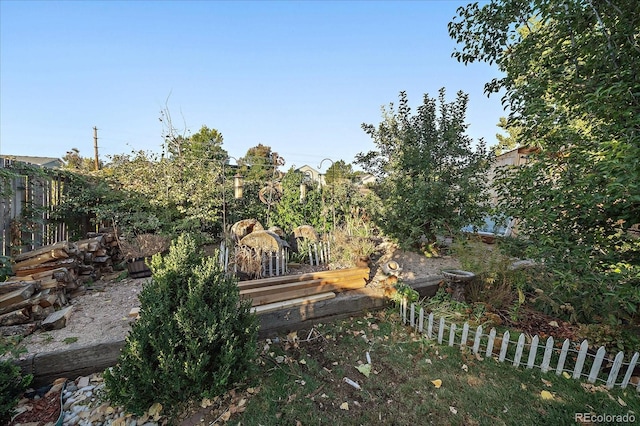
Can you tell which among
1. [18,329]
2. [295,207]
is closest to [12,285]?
[18,329]

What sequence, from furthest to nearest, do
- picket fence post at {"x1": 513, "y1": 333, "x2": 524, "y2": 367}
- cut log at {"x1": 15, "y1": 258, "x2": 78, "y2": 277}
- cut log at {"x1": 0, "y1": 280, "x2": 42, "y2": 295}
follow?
cut log at {"x1": 15, "y1": 258, "x2": 78, "y2": 277} < cut log at {"x1": 0, "y1": 280, "x2": 42, "y2": 295} < picket fence post at {"x1": 513, "y1": 333, "x2": 524, "y2": 367}

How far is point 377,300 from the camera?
358 centimetres

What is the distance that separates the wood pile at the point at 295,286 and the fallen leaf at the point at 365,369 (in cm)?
101

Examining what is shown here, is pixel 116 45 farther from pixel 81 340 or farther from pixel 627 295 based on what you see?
pixel 627 295

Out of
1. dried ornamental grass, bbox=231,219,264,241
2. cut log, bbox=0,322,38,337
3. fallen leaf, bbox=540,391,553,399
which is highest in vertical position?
dried ornamental grass, bbox=231,219,264,241

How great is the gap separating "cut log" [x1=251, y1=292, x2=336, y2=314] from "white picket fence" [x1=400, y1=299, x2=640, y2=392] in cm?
120

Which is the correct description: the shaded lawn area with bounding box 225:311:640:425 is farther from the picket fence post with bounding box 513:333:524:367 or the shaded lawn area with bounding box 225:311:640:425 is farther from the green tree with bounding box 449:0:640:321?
the green tree with bounding box 449:0:640:321

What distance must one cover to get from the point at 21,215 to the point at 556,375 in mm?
7194

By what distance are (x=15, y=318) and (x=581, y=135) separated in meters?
5.66

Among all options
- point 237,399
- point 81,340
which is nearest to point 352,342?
point 237,399

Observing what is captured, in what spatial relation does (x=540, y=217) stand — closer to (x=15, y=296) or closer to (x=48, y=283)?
(x=15, y=296)

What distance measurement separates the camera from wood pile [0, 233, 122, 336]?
2.68 meters

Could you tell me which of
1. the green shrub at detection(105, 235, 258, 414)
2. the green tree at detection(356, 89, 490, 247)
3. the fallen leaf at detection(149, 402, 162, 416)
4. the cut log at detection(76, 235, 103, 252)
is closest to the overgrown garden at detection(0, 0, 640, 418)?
the green shrub at detection(105, 235, 258, 414)

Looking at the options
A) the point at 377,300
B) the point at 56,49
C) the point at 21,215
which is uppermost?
the point at 56,49
